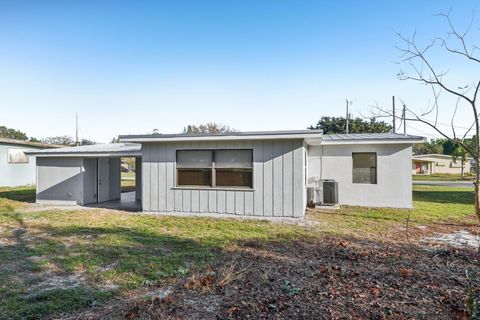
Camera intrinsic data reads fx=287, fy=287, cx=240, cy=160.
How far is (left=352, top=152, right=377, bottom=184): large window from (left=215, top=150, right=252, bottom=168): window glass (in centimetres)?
483

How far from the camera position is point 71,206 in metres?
10.9

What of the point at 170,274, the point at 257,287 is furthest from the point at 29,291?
the point at 257,287

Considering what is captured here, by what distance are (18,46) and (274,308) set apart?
1235 centimetres

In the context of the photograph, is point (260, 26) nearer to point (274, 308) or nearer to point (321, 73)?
point (321, 73)

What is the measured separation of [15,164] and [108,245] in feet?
59.5

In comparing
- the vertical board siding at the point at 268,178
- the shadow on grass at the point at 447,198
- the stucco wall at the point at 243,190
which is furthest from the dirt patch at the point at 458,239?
the shadow on grass at the point at 447,198

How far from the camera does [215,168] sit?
8766 mm

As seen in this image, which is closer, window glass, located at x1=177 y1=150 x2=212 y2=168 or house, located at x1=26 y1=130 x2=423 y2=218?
house, located at x1=26 y1=130 x2=423 y2=218

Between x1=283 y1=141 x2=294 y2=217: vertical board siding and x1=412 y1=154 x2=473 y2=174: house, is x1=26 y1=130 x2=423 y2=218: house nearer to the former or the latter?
x1=283 y1=141 x2=294 y2=217: vertical board siding

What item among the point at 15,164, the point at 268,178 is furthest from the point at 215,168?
the point at 15,164

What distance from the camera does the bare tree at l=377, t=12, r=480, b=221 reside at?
15.3 ft

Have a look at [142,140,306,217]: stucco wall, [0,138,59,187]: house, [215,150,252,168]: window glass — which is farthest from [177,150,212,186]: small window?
[0,138,59,187]: house

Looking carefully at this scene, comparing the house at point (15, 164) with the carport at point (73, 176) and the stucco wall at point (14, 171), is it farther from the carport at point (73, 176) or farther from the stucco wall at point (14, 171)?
the carport at point (73, 176)

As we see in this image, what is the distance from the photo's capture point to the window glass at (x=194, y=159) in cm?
882
